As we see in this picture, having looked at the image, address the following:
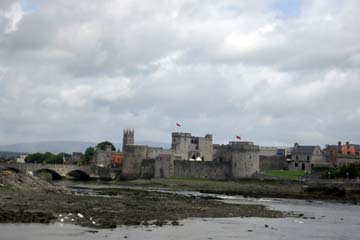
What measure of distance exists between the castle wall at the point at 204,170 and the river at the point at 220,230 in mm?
60152

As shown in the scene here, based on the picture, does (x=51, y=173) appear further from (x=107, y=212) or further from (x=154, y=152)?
(x=107, y=212)

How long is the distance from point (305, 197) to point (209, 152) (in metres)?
63.6

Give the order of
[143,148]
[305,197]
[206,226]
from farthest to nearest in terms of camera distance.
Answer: [143,148]
[305,197]
[206,226]

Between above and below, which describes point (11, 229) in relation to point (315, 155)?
below

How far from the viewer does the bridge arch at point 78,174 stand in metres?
117

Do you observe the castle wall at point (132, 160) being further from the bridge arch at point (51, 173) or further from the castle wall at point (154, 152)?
the bridge arch at point (51, 173)

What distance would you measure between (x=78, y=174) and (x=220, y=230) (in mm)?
91194

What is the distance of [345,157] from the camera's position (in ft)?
359

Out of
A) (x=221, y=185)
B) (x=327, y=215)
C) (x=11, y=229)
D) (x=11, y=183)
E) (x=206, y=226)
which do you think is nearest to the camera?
(x=11, y=229)

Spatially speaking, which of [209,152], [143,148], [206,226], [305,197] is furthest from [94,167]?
[206,226]

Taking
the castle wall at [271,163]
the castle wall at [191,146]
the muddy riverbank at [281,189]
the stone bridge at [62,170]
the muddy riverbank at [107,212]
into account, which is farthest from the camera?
the castle wall at [191,146]

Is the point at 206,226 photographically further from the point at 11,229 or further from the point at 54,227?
the point at 11,229

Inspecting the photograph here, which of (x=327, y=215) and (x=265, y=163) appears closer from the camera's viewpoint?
(x=327, y=215)

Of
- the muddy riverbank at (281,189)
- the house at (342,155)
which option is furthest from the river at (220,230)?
the house at (342,155)
